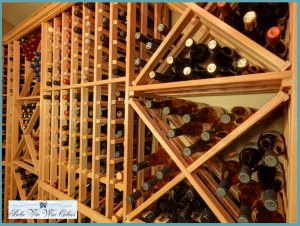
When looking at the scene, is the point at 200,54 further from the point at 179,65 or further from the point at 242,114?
the point at 242,114

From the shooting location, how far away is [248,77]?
499mm

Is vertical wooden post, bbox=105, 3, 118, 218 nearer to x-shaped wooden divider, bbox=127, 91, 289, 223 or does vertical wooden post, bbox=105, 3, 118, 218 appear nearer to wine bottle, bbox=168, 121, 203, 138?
x-shaped wooden divider, bbox=127, 91, 289, 223

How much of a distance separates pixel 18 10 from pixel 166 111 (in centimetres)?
208

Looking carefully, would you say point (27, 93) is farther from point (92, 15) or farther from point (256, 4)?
point (256, 4)

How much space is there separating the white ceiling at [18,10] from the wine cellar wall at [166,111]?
0.26 metres

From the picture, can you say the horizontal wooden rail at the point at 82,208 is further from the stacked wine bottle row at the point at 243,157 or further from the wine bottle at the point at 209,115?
the wine bottle at the point at 209,115

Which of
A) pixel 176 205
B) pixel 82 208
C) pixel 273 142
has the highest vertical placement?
pixel 273 142

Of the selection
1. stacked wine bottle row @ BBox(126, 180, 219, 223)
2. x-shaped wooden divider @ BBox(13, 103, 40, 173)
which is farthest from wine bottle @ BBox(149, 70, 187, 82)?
x-shaped wooden divider @ BBox(13, 103, 40, 173)

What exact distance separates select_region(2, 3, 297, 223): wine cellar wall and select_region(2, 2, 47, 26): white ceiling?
263 millimetres

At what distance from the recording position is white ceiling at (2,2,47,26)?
157 centimetres

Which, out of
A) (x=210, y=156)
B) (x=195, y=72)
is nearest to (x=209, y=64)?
(x=195, y=72)

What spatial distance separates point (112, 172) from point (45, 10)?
1298 mm

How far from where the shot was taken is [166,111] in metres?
0.65

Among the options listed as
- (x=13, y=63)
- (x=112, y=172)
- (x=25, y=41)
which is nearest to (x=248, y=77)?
(x=112, y=172)
